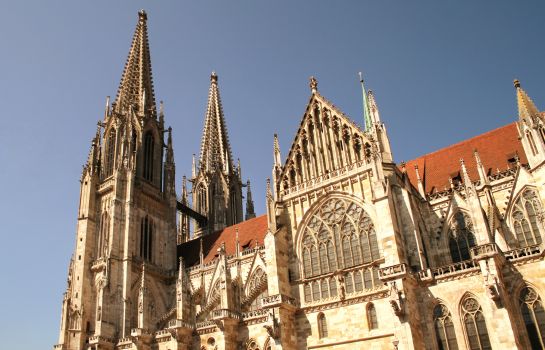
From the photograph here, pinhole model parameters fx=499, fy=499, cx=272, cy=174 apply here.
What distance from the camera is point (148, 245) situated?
3897cm

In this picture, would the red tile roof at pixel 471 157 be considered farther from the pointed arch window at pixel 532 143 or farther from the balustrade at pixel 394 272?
the balustrade at pixel 394 272

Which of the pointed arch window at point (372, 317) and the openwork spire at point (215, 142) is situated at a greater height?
the openwork spire at point (215, 142)

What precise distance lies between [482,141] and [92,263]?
27.7 metres

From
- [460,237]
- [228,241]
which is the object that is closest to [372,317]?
[460,237]

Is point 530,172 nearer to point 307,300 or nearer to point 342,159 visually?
point 342,159

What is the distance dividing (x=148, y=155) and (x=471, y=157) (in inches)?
1049

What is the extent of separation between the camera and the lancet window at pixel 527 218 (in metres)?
Answer: 23.4

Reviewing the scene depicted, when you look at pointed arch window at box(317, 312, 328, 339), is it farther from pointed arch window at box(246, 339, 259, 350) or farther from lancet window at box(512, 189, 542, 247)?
lancet window at box(512, 189, 542, 247)

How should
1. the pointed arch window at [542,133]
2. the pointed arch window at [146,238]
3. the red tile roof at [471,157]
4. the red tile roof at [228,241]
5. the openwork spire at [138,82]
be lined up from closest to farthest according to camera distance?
1. the pointed arch window at [542,133]
2. the red tile roof at [471,157]
3. the red tile roof at [228,241]
4. the pointed arch window at [146,238]
5. the openwork spire at [138,82]

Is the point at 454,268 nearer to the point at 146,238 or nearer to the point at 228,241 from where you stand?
the point at 228,241

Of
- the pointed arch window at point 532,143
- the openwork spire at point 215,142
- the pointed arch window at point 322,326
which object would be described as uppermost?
the openwork spire at point 215,142

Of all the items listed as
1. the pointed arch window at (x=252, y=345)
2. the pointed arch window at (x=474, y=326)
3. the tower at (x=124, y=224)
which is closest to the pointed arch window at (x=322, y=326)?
the pointed arch window at (x=252, y=345)

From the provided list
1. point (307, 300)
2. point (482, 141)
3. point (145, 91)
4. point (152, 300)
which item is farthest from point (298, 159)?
point (145, 91)

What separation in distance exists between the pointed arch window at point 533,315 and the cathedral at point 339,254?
46mm
